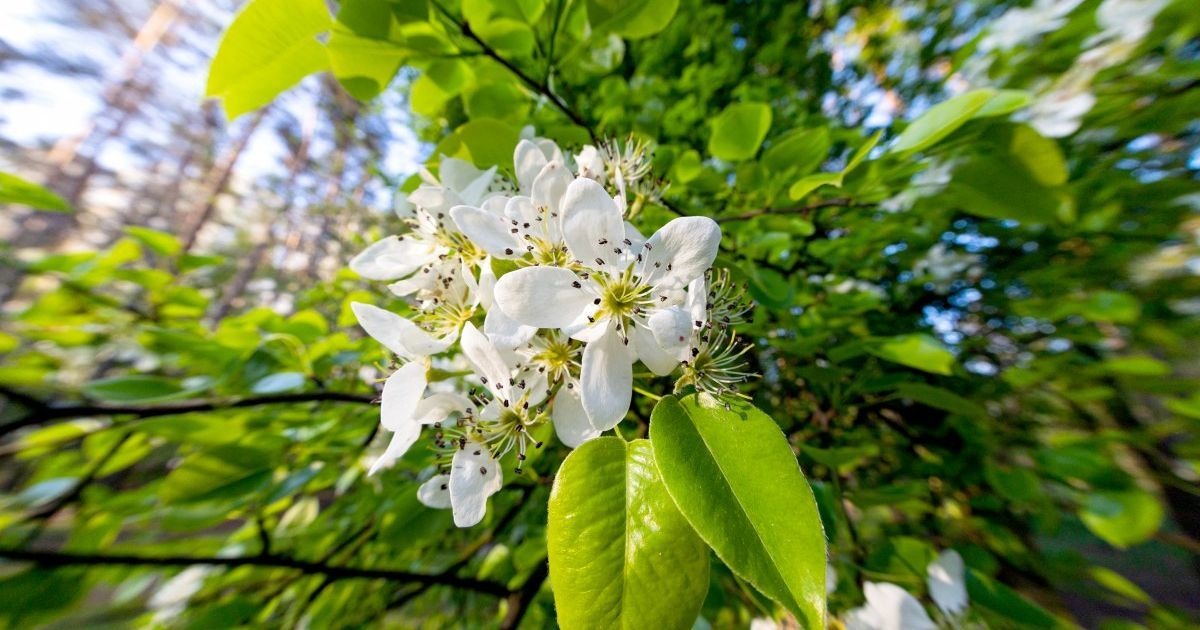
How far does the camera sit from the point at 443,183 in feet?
2.15

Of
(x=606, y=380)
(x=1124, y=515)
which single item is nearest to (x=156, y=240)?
(x=606, y=380)

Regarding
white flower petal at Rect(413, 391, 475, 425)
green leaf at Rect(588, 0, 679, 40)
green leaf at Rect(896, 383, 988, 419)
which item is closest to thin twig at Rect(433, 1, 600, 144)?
green leaf at Rect(588, 0, 679, 40)

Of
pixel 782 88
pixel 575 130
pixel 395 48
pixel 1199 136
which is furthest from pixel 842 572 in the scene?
pixel 782 88

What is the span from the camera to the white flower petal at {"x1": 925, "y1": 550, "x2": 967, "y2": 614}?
3.11 ft

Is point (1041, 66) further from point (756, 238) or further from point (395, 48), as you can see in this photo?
point (395, 48)

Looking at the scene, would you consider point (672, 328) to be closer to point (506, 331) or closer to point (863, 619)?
point (506, 331)

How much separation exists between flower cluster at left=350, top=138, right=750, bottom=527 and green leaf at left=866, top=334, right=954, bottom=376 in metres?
0.26

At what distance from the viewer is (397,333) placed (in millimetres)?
564

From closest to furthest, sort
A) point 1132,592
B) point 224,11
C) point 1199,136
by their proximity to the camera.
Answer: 1. point 1199,136
2. point 1132,592
3. point 224,11

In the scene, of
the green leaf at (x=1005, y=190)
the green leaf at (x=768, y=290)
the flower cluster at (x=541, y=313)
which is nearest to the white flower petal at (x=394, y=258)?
the flower cluster at (x=541, y=313)

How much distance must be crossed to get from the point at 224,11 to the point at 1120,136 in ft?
38.4

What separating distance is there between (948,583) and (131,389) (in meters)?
1.55

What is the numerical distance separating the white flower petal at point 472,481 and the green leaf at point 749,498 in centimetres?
24

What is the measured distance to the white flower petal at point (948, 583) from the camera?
95 centimetres
